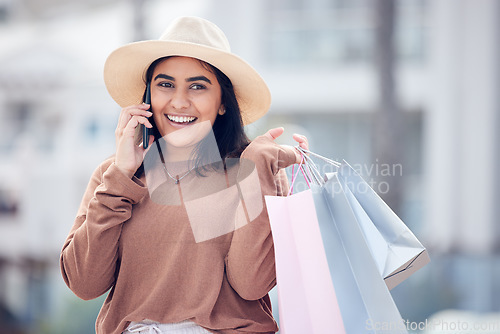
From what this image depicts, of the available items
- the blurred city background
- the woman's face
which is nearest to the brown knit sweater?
the woman's face

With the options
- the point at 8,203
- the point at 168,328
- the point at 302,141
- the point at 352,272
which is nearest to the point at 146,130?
the point at 302,141

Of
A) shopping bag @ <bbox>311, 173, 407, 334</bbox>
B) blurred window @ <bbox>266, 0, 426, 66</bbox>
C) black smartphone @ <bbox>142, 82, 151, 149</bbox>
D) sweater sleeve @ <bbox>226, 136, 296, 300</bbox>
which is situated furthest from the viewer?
blurred window @ <bbox>266, 0, 426, 66</bbox>

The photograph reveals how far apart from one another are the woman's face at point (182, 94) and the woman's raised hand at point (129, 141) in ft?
0.18

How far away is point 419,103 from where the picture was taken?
35.6 feet

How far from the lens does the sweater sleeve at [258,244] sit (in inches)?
65.6

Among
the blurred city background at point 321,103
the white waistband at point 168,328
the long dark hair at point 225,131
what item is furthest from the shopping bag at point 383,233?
the blurred city background at point 321,103

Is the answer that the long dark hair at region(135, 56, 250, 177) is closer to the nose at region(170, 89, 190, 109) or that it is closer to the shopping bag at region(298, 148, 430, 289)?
the nose at region(170, 89, 190, 109)

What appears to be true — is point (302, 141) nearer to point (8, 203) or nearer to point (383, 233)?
point (383, 233)

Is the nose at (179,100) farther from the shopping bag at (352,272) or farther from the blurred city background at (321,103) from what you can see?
the blurred city background at (321,103)

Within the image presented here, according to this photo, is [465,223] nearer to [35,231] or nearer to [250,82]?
[35,231]

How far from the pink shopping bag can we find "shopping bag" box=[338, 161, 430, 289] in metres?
0.12

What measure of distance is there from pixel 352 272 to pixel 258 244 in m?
0.27

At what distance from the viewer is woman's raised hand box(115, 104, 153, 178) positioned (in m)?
1.80

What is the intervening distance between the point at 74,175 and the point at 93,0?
13.8 feet
